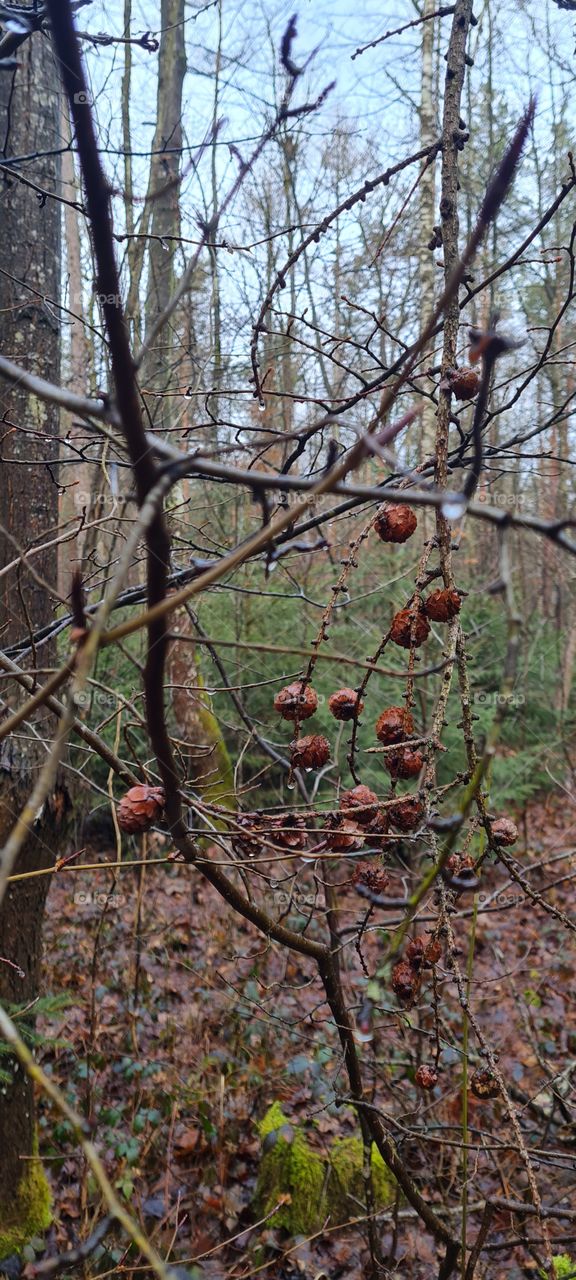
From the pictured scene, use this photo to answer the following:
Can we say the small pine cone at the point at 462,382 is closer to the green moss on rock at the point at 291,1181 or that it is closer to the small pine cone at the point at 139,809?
the small pine cone at the point at 139,809

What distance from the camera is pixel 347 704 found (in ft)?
4.06

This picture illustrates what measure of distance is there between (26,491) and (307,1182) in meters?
3.31

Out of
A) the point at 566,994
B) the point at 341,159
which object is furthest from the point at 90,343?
the point at 566,994

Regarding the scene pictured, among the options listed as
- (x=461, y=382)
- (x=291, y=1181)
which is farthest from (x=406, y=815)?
(x=291, y=1181)

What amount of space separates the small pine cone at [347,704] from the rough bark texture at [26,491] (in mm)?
1847

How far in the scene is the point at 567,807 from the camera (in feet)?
25.8

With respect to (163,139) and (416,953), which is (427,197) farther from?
(416,953)

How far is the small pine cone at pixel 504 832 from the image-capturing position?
1.13 m

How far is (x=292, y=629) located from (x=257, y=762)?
1359 millimetres

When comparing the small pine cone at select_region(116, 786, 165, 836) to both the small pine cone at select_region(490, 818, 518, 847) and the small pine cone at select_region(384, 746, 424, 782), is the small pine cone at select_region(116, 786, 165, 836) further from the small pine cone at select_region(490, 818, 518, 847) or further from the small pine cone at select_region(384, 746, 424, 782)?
the small pine cone at select_region(490, 818, 518, 847)

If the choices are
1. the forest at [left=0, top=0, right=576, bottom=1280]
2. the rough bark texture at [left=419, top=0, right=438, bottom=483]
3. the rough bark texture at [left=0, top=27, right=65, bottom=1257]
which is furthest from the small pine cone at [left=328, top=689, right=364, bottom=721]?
the rough bark texture at [left=419, top=0, right=438, bottom=483]

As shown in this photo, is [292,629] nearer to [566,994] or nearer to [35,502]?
[566,994]

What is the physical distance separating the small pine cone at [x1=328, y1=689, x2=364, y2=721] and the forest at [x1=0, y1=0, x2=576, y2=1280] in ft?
0.04

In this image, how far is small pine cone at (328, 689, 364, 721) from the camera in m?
1.21
